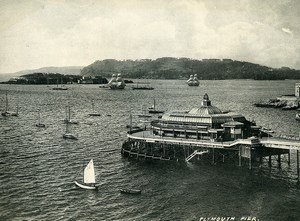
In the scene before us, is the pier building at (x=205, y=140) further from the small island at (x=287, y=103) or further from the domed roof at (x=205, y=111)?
the small island at (x=287, y=103)

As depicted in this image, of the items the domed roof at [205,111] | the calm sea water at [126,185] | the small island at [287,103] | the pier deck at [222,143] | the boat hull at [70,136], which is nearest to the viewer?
the calm sea water at [126,185]

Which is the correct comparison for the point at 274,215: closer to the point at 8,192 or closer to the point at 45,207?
the point at 45,207

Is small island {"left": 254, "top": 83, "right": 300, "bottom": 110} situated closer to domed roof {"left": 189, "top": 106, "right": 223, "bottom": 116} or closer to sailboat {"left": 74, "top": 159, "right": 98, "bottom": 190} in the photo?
domed roof {"left": 189, "top": 106, "right": 223, "bottom": 116}

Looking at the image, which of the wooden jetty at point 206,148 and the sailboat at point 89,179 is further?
the wooden jetty at point 206,148

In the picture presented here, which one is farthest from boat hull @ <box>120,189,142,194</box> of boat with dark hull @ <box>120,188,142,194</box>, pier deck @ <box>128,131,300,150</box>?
pier deck @ <box>128,131,300,150</box>

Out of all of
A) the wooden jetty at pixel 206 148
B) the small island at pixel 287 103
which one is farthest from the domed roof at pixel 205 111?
the small island at pixel 287 103

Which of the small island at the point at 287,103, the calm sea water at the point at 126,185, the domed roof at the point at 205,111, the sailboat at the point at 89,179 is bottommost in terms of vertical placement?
the calm sea water at the point at 126,185

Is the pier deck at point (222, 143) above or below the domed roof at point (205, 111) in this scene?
below

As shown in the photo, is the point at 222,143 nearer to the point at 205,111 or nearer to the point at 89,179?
the point at 205,111

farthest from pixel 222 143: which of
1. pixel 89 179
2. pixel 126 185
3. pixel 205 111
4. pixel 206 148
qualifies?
pixel 89 179
